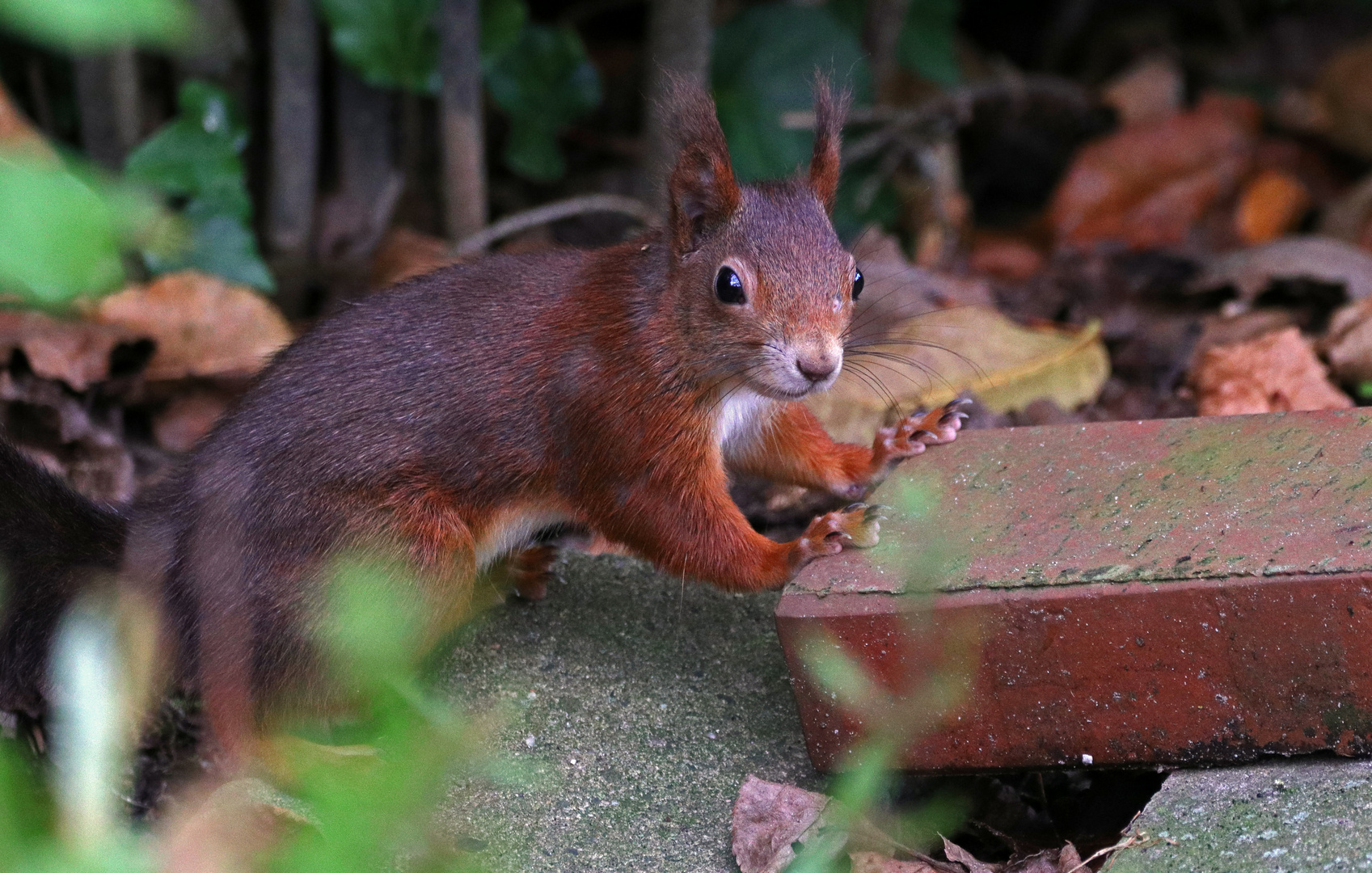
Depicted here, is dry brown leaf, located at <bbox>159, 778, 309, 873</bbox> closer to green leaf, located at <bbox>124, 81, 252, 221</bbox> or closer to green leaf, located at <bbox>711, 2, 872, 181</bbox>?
green leaf, located at <bbox>124, 81, 252, 221</bbox>

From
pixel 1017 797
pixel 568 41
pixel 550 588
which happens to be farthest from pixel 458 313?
pixel 568 41

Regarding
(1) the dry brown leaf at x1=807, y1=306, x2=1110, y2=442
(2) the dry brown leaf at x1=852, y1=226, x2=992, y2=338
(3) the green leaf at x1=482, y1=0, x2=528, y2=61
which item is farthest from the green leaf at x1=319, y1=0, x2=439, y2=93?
(1) the dry brown leaf at x1=807, y1=306, x2=1110, y2=442

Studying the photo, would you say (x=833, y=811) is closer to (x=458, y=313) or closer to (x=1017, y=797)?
(x=1017, y=797)

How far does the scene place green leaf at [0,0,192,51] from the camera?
57cm

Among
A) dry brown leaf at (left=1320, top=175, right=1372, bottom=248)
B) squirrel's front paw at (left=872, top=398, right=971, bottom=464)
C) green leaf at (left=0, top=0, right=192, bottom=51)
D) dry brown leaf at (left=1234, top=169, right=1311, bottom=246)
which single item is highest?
green leaf at (left=0, top=0, right=192, bottom=51)

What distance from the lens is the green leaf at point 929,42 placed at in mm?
5305

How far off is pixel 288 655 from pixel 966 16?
5.16 m

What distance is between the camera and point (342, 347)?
108 inches

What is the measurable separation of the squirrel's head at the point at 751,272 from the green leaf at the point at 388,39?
1948 millimetres

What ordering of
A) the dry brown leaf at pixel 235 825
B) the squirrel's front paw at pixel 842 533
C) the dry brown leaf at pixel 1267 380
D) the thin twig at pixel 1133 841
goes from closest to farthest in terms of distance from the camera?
the dry brown leaf at pixel 235 825
the thin twig at pixel 1133 841
the squirrel's front paw at pixel 842 533
the dry brown leaf at pixel 1267 380

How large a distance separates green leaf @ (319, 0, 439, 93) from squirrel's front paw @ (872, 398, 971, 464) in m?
2.32

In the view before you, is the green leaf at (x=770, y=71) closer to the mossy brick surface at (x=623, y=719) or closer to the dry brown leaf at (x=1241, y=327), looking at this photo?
the dry brown leaf at (x=1241, y=327)

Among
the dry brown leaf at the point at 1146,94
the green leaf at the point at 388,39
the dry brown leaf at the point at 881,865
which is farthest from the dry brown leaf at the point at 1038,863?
the dry brown leaf at the point at 1146,94

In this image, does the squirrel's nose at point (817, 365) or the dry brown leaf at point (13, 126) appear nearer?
the squirrel's nose at point (817, 365)
